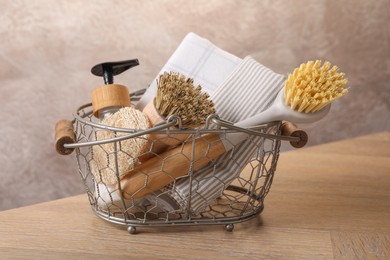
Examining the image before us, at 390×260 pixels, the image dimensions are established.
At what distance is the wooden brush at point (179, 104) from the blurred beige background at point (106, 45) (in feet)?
1.63

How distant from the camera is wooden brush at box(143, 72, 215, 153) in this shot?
19.7 inches

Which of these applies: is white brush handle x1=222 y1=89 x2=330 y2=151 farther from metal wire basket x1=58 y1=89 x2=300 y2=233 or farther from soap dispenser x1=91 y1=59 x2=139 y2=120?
soap dispenser x1=91 y1=59 x2=139 y2=120

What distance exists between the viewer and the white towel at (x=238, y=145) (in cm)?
55

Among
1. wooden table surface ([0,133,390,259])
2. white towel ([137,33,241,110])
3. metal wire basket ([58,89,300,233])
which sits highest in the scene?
white towel ([137,33,241,110])

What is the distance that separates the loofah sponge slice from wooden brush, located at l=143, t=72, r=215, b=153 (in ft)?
0.04

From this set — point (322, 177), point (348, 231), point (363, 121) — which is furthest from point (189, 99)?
point (363, 121)

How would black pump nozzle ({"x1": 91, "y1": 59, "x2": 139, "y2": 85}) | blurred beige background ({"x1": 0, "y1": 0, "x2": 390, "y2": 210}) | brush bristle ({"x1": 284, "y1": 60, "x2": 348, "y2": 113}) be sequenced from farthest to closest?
1. blurred beige background ({"x1": 0, "y1": 0, "x2": 390, "y2": 210})
2. black pump nozzle ({"x1": 91, "y1": 59, "x2": 139, "y2": 85})
3. brush bristle ({"x1": 284, "y1": 60, "x2": 348, "y2": 113})

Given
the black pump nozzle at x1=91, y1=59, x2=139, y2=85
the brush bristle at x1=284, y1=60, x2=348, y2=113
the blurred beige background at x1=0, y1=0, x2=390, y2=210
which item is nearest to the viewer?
the brush bristle at x1=284, y1=60, x2=348, y2=113

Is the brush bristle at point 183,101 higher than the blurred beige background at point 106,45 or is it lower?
higher

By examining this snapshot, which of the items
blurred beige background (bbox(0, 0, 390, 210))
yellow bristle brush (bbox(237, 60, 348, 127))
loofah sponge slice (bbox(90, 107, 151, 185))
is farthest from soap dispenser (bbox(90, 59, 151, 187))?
blurred beige background (bbox(0, 0, 390, 210))

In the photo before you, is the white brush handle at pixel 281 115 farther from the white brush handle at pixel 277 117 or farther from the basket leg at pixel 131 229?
the basket leg at pixel 131 229

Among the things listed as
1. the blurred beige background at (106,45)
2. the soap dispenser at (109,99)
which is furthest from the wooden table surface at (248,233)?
the blurred beige background at (106,45)

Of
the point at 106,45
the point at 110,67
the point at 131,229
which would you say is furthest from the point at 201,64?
the point at 106,45

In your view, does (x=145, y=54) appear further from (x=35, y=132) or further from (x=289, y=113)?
(x=289, y=113)
